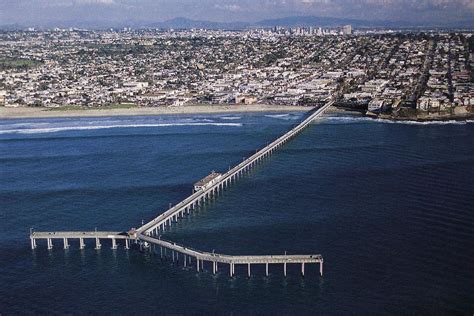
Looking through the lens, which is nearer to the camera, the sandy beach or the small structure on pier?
the small structure on pier

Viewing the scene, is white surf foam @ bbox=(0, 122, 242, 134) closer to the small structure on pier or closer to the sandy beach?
the sandy beach

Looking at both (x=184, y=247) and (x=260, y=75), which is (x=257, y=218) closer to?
(x=184, y=247)

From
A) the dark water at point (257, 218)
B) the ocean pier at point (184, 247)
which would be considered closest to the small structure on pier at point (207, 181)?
the ocean pier at point (184, 247)

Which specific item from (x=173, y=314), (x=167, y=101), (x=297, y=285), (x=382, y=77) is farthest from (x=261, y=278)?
(x=382, y=77)

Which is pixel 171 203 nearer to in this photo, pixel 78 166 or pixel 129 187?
pixel 129 187

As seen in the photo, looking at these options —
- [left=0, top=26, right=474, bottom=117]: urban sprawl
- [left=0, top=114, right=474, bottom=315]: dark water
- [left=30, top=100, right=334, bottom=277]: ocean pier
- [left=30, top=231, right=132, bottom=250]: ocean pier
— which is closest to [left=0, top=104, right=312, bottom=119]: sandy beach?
[left=0, top=26, right=474, bottom=117]: urban sprawl

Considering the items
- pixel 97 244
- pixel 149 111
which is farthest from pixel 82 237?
pixel 149 111
